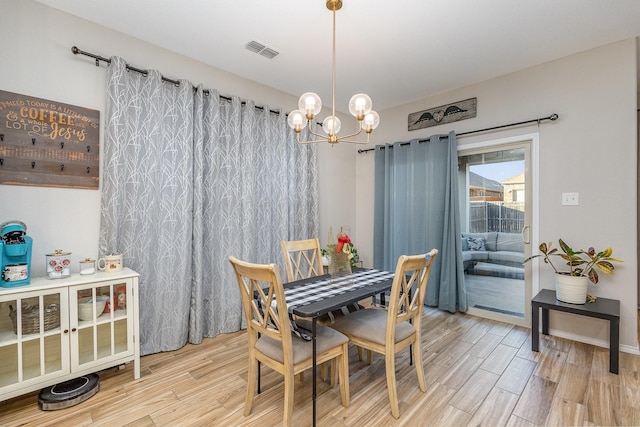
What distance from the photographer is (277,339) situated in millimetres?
1604

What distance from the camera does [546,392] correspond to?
199 cm

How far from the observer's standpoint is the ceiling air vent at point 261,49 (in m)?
2.61

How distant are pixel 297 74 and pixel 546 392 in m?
3.44

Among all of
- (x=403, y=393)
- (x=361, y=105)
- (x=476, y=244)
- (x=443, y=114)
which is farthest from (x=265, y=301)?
(x=443, y=114)

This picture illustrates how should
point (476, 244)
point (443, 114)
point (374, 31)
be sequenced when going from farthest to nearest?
point (443, 114)
point (476, 244)
point (374, 31)

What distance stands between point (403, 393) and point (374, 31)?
108 inches

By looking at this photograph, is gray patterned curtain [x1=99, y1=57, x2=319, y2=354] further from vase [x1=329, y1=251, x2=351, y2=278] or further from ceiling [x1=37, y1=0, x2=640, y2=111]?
vase [x1=329, y1=251, x2=351, y2=278]

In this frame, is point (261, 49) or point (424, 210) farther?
point (424, 210)

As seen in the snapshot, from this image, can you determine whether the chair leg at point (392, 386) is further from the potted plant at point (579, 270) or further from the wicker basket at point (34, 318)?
the wicker basket at point (34, 318)

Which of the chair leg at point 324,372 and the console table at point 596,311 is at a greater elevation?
the console table at point 596,311

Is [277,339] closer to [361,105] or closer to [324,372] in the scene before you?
[324,372]

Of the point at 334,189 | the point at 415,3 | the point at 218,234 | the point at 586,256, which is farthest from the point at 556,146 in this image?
the point at 218,234

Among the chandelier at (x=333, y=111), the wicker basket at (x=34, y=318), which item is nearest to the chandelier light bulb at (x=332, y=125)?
the chandelier at (x=333, y=111)

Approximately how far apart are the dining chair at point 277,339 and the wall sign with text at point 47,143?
5.24 ft
